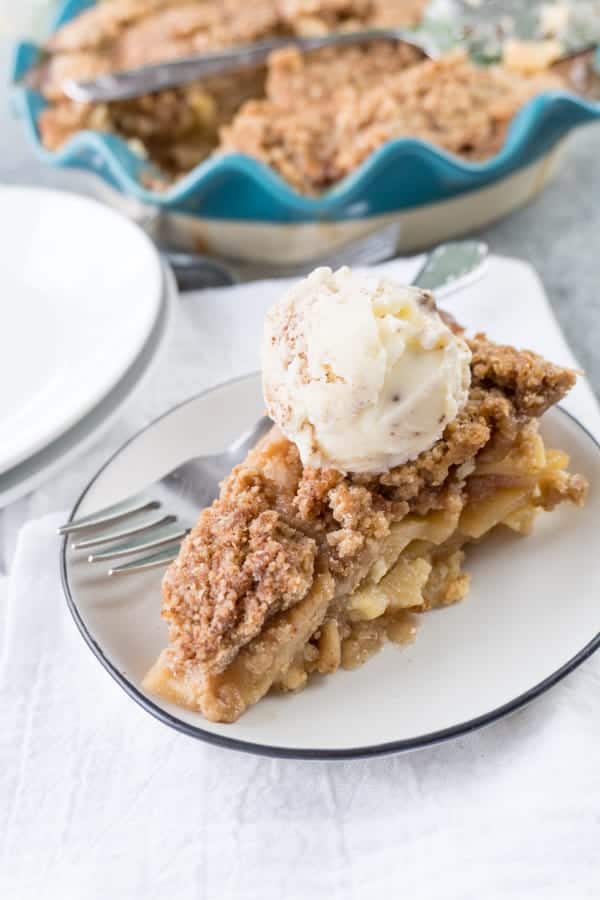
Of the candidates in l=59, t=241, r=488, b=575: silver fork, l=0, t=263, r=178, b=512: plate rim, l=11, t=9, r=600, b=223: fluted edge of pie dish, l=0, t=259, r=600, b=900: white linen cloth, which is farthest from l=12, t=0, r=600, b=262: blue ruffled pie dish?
Result: l=0, t=259, r=600, b=900: white linen cloth

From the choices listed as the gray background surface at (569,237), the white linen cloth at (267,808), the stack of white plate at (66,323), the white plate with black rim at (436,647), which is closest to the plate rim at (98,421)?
the stack of white plate at (66,323)

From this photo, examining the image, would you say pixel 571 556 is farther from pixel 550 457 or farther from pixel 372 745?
pixel 372 745

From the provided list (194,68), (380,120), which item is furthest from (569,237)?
(194,68)

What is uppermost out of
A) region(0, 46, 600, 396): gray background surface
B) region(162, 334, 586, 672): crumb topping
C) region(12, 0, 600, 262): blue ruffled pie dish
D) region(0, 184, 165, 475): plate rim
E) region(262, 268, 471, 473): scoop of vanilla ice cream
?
region(262, 268, 471, 473): scoop of vanilla ice cream

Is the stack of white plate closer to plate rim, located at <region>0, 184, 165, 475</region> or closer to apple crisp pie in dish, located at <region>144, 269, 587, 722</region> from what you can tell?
plate rim, located at <region>0, 184, 165, 475</region>

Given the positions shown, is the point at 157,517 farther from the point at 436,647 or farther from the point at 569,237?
the point at 569,237

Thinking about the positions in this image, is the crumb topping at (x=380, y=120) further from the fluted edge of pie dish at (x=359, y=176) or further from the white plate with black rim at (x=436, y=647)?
the white plate with black rim at (x=436, y=647)

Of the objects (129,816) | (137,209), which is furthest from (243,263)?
(129,816)
